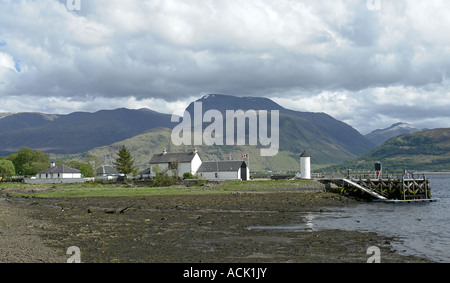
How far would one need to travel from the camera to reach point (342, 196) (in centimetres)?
6925

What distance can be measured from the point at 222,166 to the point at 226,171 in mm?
2675

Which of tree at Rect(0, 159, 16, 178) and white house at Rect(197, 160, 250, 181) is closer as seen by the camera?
white house at Rect(197, 160, 250, 181)

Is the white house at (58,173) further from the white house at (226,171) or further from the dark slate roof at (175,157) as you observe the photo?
the white house at (226,171)

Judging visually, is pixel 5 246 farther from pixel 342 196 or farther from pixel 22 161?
pixel 22 161

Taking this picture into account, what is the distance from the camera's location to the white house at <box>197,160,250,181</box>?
354ft

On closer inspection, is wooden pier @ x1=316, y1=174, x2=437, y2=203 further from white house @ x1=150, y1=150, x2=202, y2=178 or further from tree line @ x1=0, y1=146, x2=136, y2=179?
tree line @ x1=0, y1=146, x2=136, y2=179

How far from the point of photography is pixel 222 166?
111 metres

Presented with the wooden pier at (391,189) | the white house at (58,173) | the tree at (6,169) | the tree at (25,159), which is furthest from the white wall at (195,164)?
the tree at (6,169)

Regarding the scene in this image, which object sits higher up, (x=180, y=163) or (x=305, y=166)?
(x=180, y=163)

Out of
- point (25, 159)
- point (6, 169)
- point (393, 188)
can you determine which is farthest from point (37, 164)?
point (393, 188)

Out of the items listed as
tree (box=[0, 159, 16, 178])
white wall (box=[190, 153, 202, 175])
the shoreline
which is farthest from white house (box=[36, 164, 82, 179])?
the shoreline

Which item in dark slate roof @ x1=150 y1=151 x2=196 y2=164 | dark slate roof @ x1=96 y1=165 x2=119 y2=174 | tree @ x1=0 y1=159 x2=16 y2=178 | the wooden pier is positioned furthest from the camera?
dark slate roof @ x1=96 y1=165 x2=119 y2=174

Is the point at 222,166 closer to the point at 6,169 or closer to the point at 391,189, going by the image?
the point at 391,189

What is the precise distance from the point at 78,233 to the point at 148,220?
8756 millimetres
